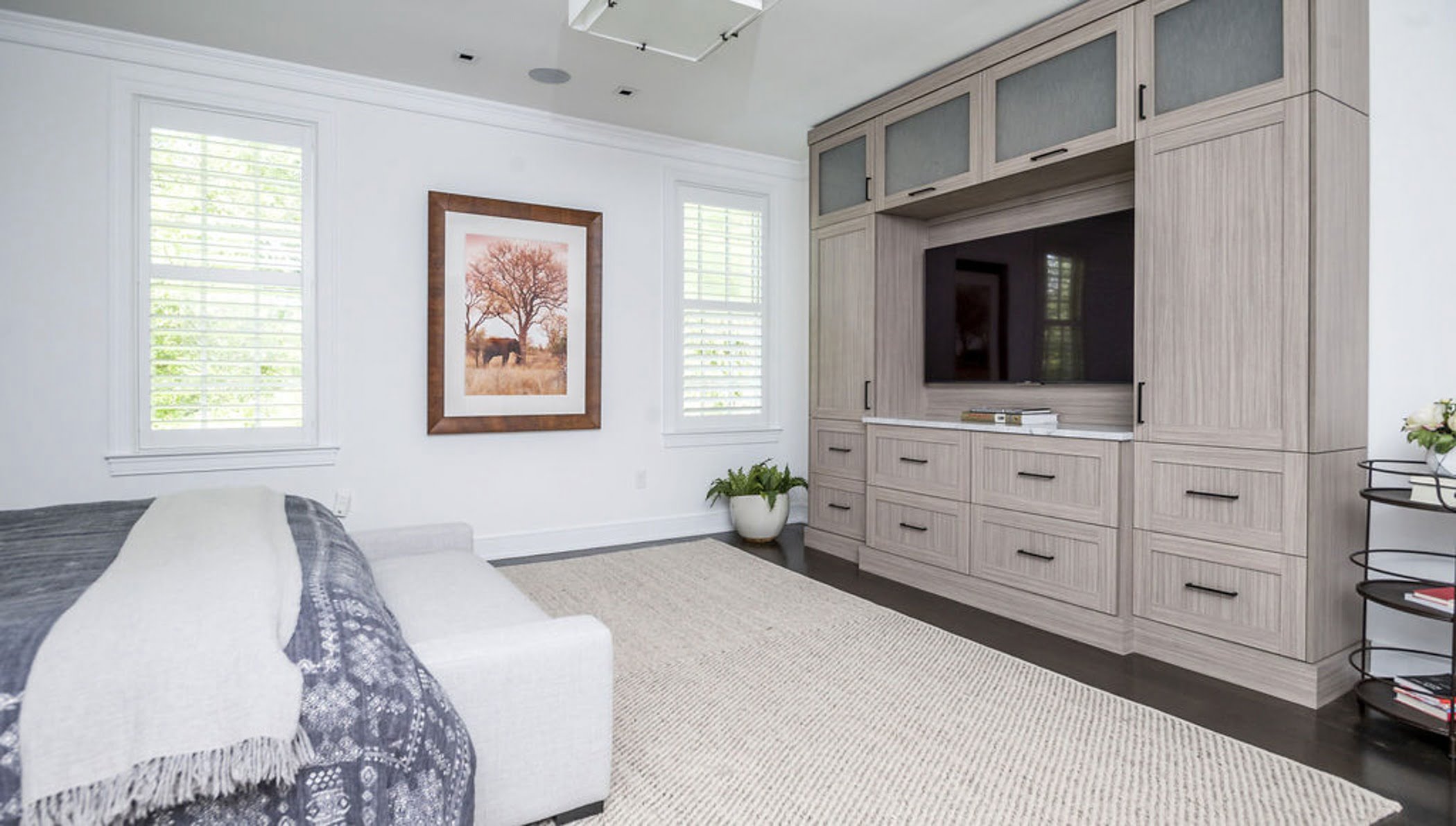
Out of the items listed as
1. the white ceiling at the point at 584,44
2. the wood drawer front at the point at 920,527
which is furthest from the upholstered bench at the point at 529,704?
the white ceiling at the point at 584,44

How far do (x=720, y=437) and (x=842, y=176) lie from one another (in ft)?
6.39

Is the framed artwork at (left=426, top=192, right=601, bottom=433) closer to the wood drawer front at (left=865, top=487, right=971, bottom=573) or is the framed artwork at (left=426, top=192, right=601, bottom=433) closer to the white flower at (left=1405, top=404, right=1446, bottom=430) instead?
the wood drawer front at (left=865, top=487, right=971, bottom=573)

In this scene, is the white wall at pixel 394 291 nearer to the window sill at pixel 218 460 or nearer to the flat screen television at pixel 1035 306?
the window sill at pixel 218 460

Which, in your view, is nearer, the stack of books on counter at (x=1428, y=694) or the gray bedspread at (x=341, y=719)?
the gray bedspread at (x=341, y=719)

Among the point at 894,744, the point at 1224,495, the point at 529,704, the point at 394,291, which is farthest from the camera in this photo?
the point at 394,291

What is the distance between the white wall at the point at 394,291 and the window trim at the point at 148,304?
1.8 inches

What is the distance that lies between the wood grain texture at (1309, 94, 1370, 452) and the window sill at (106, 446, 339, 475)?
4434mm

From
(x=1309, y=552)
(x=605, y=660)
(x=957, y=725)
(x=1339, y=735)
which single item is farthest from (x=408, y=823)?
(x=1309, y=552)

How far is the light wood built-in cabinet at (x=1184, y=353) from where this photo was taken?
256 cm

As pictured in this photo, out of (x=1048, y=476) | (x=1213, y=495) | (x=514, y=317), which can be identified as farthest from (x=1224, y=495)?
(x=514, y=317)

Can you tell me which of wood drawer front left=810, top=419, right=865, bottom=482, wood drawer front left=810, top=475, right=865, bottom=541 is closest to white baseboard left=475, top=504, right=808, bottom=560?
wood drawer front left=810, top=475, right=865, bottom=541

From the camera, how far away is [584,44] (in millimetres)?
3670

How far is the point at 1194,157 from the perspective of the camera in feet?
9.36

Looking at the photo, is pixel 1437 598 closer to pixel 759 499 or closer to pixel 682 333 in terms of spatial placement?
→ pixel 759 499
